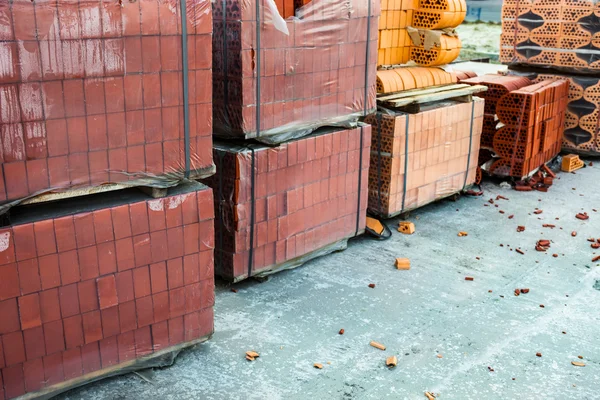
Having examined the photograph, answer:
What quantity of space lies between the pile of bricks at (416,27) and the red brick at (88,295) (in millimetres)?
4965

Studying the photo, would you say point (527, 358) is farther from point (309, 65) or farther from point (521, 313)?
point (309, 65)

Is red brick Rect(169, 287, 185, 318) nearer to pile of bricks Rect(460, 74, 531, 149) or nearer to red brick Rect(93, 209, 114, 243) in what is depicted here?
red brick Rect(93, 209, 114, 243)

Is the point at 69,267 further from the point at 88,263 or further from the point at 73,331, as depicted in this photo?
the point at 73,331

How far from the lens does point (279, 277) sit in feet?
22.7

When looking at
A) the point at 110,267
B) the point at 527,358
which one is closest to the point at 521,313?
the point at 527,358

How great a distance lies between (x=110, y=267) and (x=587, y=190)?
7947 millimetres

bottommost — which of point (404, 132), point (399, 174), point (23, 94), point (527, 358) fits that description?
point (527, 358)

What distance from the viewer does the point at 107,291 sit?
4.81 meters

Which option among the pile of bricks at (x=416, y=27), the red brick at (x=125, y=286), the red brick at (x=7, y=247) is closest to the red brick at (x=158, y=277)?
the red brick at (x=125, y=286)

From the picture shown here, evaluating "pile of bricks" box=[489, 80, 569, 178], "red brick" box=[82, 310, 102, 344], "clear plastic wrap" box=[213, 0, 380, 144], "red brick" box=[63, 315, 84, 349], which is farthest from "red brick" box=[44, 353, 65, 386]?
"pile of bricks" box=[489, 80, 569, 178]

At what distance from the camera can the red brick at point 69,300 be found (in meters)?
4.60

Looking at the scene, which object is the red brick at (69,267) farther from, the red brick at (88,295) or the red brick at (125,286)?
the red brick at (125,286)

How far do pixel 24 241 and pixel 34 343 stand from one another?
2.39ft

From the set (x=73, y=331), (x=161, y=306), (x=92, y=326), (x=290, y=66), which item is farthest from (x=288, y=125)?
(x=73, y=331)
